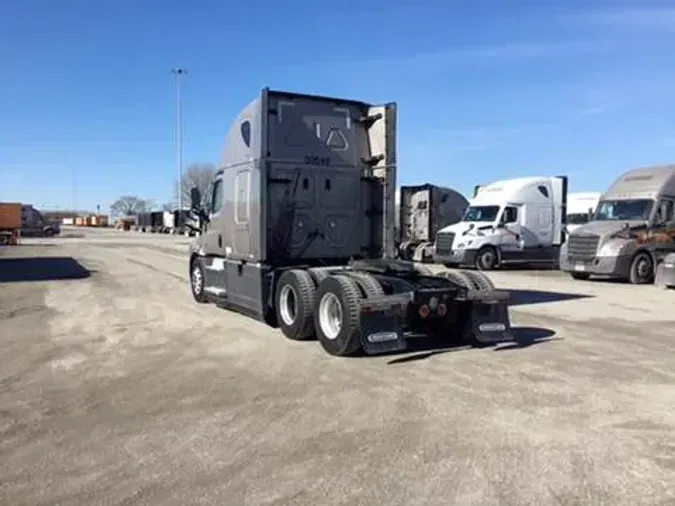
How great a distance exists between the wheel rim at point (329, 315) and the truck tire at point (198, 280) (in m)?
5.67

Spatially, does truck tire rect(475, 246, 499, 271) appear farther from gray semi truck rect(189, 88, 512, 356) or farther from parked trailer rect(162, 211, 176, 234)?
parked trailer rect(162, 211, 176, 234)

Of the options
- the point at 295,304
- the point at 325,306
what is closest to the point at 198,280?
the point at 295,304

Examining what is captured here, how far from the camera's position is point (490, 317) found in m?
9.79

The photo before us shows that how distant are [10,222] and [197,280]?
121 feet

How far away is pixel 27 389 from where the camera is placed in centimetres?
748

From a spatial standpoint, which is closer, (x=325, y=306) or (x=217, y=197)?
(x=325, y=306)

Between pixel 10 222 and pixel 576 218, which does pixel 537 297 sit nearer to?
pixel 576 218

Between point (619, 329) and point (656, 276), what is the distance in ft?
30.1

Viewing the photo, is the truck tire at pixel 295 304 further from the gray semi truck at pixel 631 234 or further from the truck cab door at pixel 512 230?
the truck cab door at pixel 512 230

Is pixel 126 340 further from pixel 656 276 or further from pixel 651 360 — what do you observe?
pixel 656 276

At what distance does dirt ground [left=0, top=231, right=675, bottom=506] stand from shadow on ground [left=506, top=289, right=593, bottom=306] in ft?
11.6

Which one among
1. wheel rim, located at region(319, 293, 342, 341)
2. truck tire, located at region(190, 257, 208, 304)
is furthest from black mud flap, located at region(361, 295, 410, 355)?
truck tire, located at region(190, 257, 208, 304)

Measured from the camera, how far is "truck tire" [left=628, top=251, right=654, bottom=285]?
20828 millimetres

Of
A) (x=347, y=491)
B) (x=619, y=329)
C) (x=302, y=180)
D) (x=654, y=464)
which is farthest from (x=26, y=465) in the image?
(x=619, y=329)
